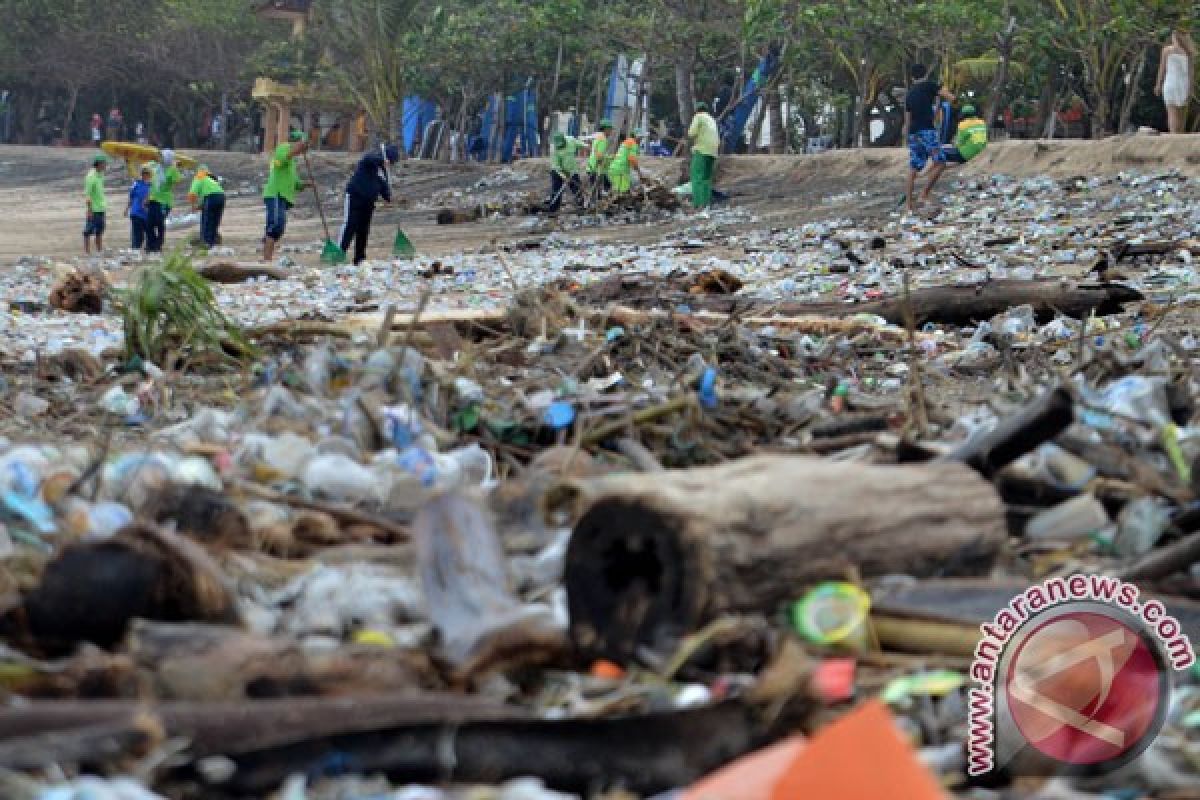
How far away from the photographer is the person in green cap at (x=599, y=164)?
61.7ft

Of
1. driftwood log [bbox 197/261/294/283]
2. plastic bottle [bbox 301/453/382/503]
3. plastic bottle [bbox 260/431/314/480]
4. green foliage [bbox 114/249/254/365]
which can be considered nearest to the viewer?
plastic bottle [bbox 301/453/382/503]

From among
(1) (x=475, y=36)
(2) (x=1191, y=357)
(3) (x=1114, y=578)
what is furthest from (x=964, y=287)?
(1) (x=475, y=36)

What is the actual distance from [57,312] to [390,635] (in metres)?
7.56

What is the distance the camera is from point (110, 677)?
2.27 meters

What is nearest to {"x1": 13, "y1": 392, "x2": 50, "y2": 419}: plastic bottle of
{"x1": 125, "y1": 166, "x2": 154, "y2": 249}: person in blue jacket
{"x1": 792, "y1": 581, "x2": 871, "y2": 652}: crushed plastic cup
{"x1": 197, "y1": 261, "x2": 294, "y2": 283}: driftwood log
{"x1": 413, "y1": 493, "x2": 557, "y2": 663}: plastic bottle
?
{"x1": 413, "y1": 493, "x2": 557, "y2": 663}: plastic bottle

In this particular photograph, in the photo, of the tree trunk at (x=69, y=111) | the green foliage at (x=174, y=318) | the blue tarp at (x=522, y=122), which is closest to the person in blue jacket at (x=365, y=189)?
the green foliage at (x=174, y=318)

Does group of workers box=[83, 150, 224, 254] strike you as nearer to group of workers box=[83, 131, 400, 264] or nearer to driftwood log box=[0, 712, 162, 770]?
group of workers box=[83, 131, 400, 264]

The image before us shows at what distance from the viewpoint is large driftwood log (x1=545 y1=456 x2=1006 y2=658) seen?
243cm

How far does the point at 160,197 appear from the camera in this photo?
54.0ft

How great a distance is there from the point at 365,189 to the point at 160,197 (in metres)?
4.15

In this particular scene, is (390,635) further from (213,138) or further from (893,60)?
(213,138)

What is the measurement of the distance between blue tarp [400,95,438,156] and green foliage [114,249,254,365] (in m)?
26.7

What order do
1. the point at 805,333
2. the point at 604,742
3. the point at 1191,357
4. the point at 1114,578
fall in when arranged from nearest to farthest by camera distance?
1. the point at 604,742
2. the point at 1114,578
3. the point at 1191,357
4. the point at 805,333
